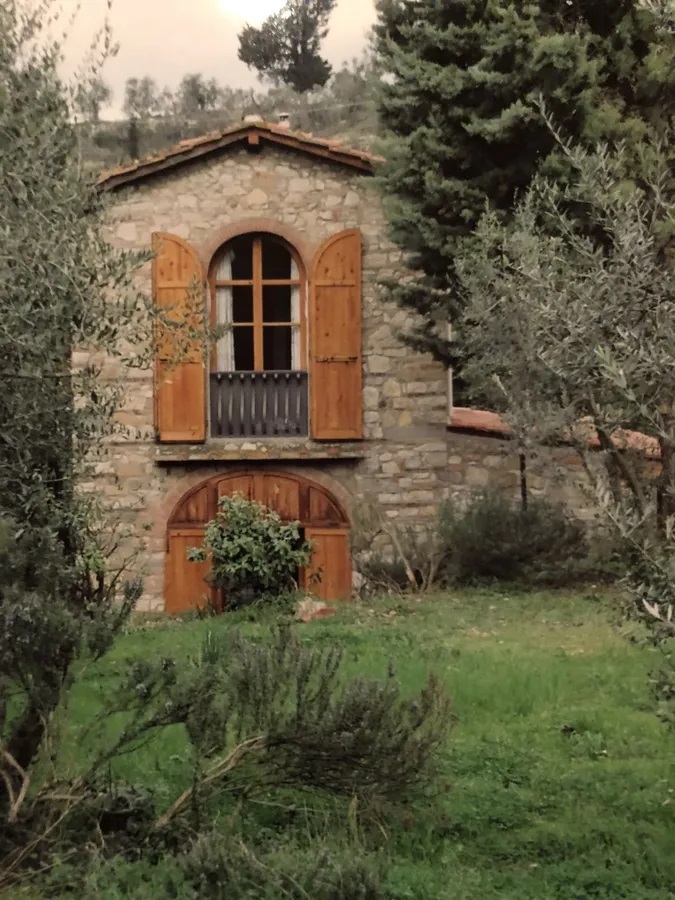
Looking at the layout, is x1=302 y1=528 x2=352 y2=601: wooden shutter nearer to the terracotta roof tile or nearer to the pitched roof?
the terracotta roof tile

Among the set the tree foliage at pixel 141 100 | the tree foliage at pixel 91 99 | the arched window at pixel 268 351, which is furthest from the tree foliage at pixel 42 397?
the tree foliage at pixel 141 100

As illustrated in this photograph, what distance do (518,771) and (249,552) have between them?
21.6 ft

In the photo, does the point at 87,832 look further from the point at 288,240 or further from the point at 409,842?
the point at 288,240

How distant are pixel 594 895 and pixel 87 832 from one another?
6.41ft

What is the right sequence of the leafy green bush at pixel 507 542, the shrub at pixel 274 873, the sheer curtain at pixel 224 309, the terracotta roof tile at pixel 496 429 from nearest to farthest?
the shrub at pixel 274 873 → the terracotta roof tile at pixel 496 429 → the leafy green bush at pixel 507 542 → the sheer curtain at pixel 224 309

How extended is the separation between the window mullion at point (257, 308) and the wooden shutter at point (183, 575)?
85.1 inches

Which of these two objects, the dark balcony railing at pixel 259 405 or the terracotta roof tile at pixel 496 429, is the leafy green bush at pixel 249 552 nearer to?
the dark balcony railing at pixel 259 405

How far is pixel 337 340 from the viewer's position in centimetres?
1202

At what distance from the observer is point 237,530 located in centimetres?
1158

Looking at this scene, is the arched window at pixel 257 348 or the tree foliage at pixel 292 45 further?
the tree foliage at pixel 292 45

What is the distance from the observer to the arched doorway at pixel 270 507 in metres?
12.1

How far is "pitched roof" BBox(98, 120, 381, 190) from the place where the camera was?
11758 millimetres

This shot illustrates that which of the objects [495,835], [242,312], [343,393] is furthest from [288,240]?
[495,835]

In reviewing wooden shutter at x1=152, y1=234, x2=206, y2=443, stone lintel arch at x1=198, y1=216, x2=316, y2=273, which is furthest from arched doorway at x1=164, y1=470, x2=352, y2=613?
stone lintel arch at x1=198, y1=216, x2=316, y2=273
